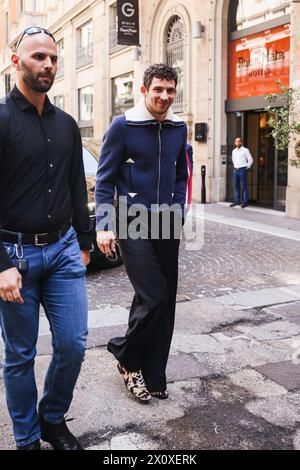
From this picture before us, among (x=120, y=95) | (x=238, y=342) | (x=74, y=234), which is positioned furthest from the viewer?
(x=120, y=95)

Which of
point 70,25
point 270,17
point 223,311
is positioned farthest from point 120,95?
point 223,311

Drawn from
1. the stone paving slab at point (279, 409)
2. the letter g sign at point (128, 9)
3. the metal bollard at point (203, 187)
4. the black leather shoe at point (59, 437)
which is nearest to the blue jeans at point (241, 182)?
the metal bollard at point (203, 187)

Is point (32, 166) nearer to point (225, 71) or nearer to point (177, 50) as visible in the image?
point (225, 71)

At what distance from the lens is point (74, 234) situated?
294cm

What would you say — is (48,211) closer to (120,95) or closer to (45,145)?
(45,145)

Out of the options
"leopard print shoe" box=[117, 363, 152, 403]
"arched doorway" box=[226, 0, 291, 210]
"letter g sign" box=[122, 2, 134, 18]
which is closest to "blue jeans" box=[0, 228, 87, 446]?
"leopard print shoe" box=[117, 363, 152, 403]

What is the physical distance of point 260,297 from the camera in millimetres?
6062

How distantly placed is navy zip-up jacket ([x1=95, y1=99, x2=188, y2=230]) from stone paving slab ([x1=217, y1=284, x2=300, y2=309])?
101 inches

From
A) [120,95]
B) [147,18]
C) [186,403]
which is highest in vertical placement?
[147,18]

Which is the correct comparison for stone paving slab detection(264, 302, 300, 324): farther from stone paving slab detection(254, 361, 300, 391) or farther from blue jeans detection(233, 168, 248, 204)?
blue jeans detection(233, 168, 248, 204)

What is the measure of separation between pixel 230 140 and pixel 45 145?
13875 millimetres

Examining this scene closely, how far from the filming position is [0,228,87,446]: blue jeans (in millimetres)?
2678

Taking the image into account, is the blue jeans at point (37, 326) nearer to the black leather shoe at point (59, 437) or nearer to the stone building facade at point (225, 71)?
the black leather shoe at point (59, 437)

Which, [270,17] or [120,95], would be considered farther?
[120,95]
